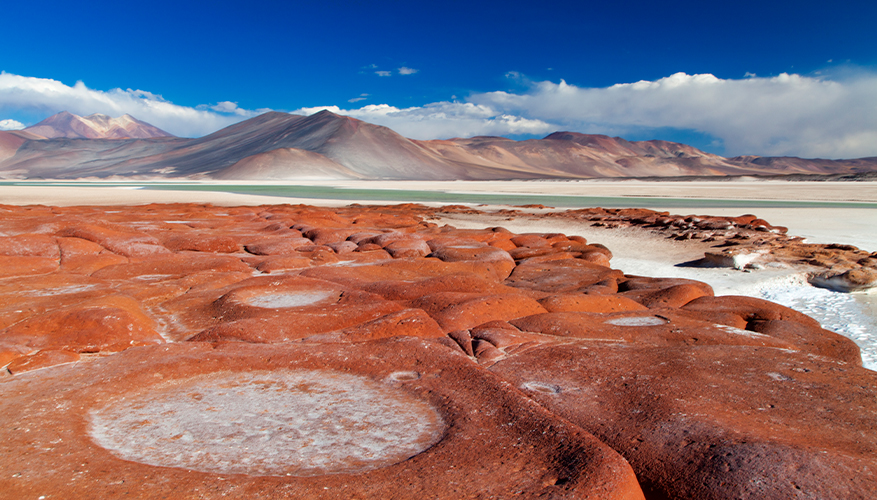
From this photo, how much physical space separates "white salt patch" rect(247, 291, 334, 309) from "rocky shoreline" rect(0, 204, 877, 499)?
3 cm

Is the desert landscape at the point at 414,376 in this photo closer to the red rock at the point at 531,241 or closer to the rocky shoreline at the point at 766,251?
the rocky shoreline at the point at 766,251

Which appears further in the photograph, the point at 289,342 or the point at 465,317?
the point at 465,317

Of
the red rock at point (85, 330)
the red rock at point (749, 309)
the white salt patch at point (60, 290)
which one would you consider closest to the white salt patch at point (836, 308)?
the red rock at point (749, 309)

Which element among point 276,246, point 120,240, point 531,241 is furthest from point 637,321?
point 120,240

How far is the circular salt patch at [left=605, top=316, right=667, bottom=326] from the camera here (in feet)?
16.0

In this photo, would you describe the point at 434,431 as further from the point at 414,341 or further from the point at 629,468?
the point at 414,341

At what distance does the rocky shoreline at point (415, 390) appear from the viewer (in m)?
2.30

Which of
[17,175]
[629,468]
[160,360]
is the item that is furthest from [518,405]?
[17,175]

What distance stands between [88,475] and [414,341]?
232 centimetres

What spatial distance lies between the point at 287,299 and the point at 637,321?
3587 millimetres

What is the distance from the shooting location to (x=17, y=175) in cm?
13412

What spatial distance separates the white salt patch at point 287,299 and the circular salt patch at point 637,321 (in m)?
2.97

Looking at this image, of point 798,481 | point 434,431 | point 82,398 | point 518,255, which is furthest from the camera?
point 518,255

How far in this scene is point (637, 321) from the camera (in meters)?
4.98
